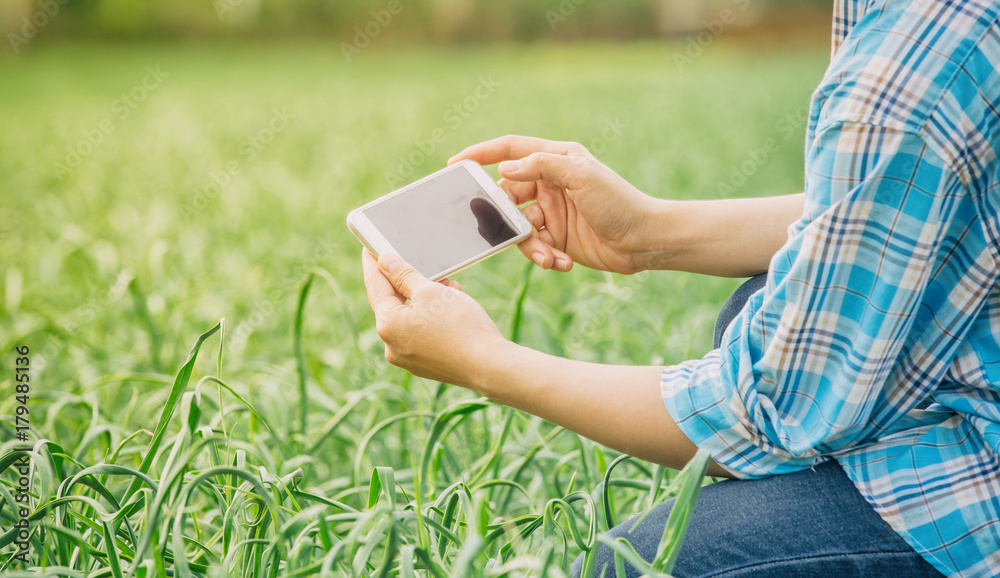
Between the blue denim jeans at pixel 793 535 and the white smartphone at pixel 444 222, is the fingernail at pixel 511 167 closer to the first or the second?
the white smartphone at pixel 444 222

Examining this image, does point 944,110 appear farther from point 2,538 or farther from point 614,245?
point 2,538

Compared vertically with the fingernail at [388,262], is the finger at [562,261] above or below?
below

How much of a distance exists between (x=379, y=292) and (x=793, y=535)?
1.89 feet

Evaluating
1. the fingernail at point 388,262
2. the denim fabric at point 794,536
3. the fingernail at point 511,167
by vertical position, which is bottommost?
the denim fabric at point 794,536

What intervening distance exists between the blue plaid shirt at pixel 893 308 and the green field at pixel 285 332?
9.9 inches

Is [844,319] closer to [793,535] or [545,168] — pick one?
[793,535]

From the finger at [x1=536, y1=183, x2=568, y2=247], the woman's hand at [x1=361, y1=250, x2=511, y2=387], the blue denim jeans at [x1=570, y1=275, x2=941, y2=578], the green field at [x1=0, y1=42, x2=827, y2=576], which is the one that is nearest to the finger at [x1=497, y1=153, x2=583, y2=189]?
the finger at [x1=536, y1=183, x2=568, y2=247]

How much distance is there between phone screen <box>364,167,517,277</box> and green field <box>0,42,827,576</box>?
210 mm

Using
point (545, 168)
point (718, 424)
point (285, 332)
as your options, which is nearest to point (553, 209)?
point (545, 168)

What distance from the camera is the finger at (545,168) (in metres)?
1.10

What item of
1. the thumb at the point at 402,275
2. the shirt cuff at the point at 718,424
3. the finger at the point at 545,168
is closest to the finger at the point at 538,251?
the finger at the point at 545,168

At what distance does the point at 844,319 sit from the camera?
705 mm

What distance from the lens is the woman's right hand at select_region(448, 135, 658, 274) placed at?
1114 millimetres

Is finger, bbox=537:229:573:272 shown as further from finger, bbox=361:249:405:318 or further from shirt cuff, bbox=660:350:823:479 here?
shirt cuff, bbox=660:350:823:479
